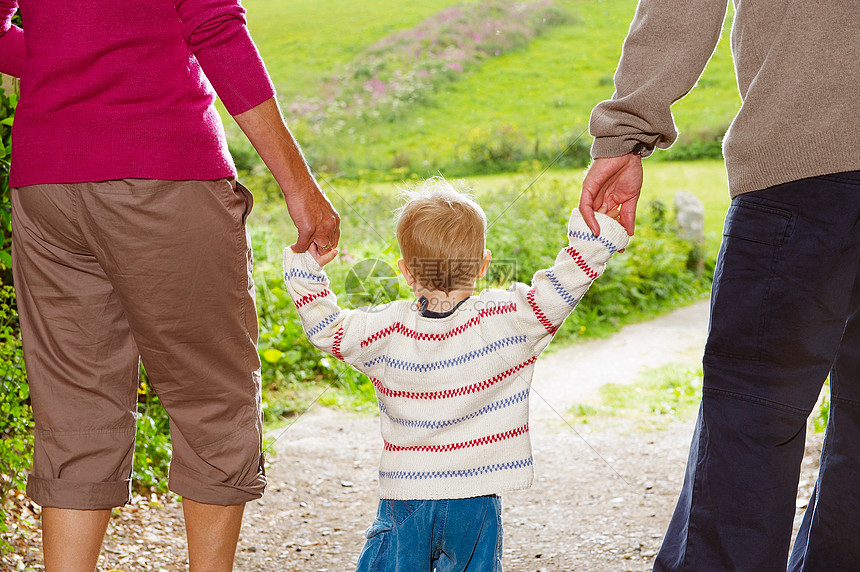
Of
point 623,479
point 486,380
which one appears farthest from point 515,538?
point 486,380

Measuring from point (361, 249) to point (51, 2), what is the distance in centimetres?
453

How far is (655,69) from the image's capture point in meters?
1.45

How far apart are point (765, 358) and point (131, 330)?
1.09 m

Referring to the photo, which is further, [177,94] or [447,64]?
[447,64]

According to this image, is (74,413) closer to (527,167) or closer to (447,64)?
(527,167)

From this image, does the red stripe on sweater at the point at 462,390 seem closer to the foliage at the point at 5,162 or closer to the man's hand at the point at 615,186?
the man's hand at the point at 615,186

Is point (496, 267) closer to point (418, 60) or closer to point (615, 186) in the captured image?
point (615, 186)

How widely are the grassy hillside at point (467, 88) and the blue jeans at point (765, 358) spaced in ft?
24.4

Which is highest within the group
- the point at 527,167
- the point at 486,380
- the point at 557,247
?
the point at 527,167

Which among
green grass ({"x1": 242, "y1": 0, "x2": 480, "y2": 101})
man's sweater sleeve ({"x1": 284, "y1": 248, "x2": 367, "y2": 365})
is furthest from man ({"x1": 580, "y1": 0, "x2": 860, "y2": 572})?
green grass ({"x1": 242, "y1": 0, "x2": 480, "y2": 101})

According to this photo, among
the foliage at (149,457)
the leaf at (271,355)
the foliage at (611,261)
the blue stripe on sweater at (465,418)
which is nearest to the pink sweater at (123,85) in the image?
the blue stripe on sweater at (465,418)

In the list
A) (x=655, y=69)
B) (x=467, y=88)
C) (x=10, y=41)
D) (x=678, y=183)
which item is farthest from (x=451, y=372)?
(x=467, y=88)

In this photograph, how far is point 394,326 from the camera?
150 centimetres

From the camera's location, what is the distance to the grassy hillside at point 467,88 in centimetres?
909
